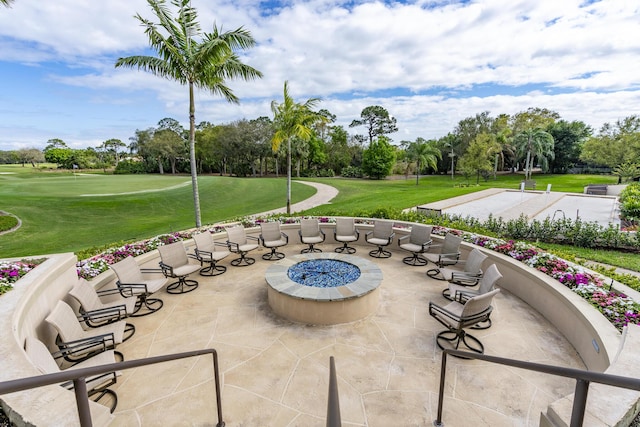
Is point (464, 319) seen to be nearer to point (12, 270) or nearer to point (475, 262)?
point (475, 262)

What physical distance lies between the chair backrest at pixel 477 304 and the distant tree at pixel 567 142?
51.9 metres

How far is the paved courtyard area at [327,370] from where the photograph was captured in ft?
11.6

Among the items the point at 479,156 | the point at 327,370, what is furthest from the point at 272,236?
the point at 479,156

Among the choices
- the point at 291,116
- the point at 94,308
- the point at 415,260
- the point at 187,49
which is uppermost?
the point at 187,49

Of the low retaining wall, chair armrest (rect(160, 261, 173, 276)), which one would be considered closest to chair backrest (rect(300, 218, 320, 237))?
chair armrest (rect(160, 261, 173, 276))

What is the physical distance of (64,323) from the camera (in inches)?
161

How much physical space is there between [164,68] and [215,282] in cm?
715

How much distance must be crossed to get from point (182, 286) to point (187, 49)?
7.32 metres

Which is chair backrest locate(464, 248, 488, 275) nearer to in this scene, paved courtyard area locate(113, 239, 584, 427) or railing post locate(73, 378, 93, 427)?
paved courtyard area locate(113, 239, 584, 427)

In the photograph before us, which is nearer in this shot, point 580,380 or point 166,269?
point 580,380

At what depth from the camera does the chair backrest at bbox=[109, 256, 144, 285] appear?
19.1ft

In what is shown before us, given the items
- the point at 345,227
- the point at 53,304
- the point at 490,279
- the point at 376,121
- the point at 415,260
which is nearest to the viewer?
the point at 53,304

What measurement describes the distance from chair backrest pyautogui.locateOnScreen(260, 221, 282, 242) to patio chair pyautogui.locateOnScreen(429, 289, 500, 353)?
5.34m

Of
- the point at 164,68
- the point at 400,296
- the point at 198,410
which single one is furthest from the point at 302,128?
the point at 198,410
